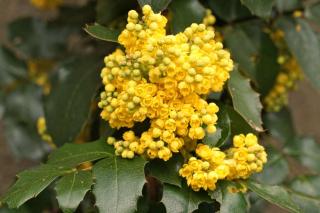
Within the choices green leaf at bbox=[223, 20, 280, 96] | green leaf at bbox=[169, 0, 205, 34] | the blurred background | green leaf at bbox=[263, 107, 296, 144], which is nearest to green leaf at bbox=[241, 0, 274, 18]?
green leaf at bbox=[169, 0, 205, 34]

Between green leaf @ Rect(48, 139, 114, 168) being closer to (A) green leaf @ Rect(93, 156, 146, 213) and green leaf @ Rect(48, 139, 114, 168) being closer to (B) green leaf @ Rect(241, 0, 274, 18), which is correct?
(A) green leaf @ Rect(93, 156, 146, 213)

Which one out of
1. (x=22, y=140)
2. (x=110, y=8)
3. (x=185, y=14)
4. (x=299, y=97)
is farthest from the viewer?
(x=299, y=97)

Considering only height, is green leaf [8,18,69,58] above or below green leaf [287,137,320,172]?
above

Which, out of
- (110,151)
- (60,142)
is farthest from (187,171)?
(60,142)

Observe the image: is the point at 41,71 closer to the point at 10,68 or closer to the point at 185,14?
the point at 10,68

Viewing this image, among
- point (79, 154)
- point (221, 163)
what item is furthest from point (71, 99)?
point (221, 163)

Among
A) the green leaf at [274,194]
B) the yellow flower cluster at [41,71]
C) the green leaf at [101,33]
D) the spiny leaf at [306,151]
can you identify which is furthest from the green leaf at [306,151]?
the yellow flower cluster at [41,71]
